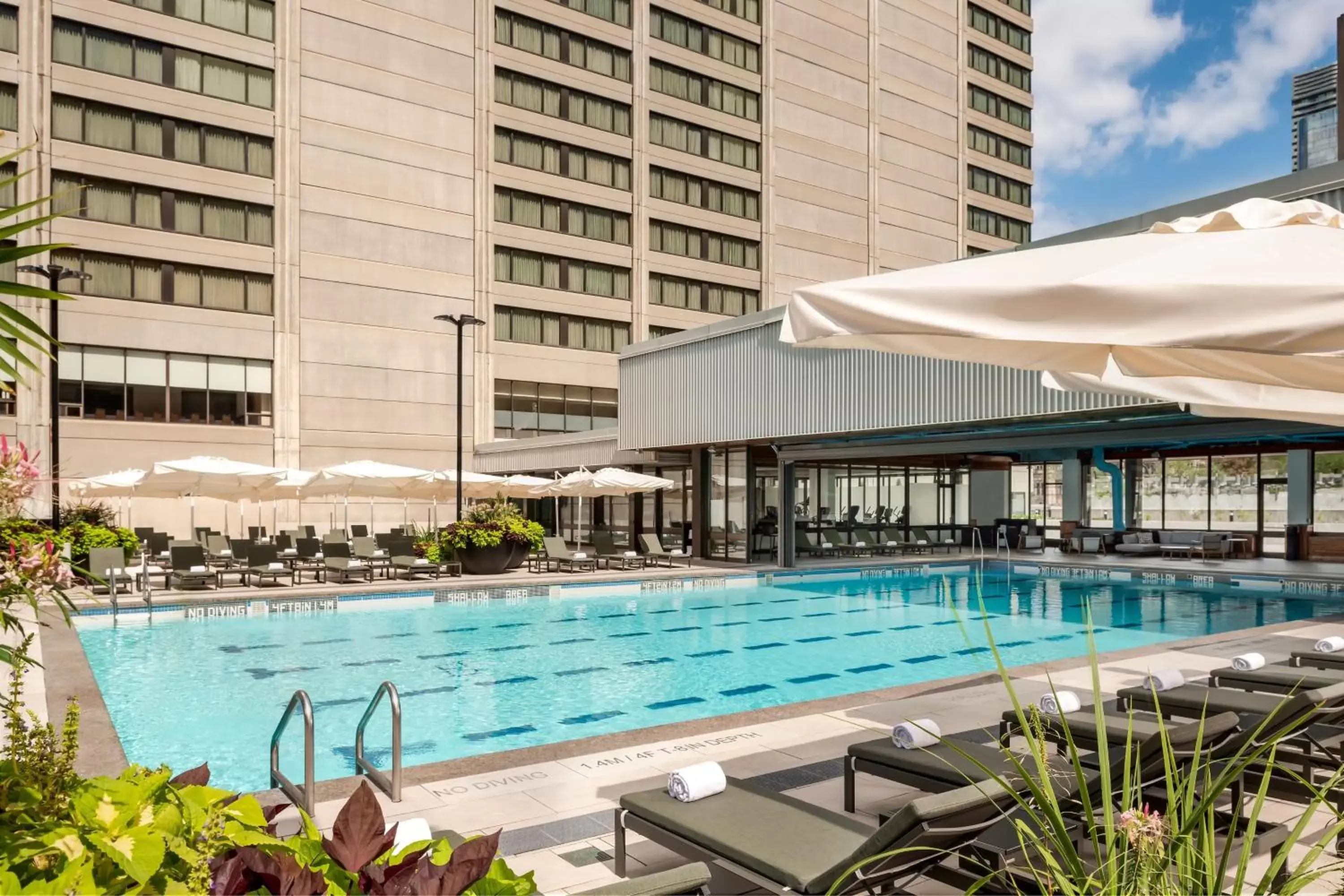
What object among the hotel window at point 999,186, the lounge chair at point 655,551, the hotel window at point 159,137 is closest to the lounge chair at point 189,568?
the lounge chair at point 655,551

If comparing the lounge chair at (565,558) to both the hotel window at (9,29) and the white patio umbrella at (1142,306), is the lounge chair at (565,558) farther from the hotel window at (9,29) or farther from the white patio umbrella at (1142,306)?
the hotel window at (9,29)

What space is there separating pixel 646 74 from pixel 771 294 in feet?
35.4

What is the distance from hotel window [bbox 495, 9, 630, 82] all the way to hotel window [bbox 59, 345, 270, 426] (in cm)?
1613

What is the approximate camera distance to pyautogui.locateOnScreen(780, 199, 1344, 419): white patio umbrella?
119 inches

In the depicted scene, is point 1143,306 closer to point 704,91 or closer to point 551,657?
point 551,657

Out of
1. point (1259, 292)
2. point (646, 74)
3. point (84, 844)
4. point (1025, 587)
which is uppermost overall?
point (646, 74)

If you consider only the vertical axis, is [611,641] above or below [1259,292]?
below

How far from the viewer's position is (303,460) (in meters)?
32.2

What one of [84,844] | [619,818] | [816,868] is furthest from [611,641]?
[84,844]

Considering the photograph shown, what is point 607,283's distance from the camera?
39.3 meters

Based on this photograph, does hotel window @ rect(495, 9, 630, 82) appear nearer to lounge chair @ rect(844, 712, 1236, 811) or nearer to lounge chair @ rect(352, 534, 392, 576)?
lounge chair @ rect(352, 534, 392, 576)

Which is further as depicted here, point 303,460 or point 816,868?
point 303,460

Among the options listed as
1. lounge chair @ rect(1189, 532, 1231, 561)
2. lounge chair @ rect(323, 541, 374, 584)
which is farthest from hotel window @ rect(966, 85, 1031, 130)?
lounge chair @ rect(323, 541, 374, 584)

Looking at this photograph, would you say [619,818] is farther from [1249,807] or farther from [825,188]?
[825,188]
